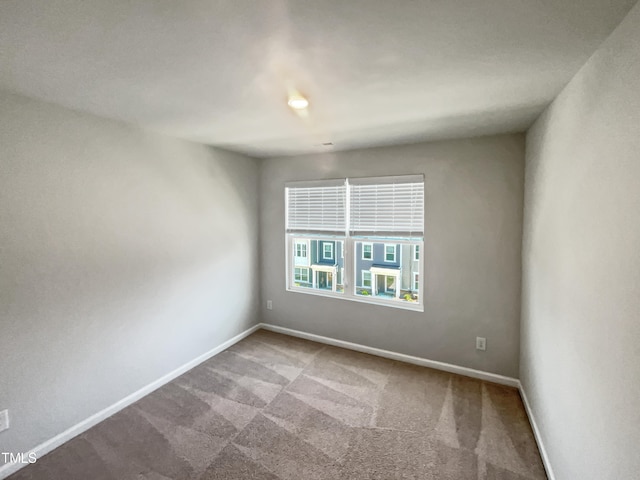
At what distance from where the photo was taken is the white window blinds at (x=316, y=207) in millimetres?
3545

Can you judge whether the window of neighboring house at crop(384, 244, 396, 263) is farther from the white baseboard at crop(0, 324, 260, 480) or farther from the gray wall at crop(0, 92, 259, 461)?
the white baseboard at crop(0, 324, 260, 480)

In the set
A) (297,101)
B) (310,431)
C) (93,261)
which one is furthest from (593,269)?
(93,261)

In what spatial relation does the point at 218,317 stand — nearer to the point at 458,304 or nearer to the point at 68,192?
the point at 68,192

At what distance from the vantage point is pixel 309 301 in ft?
12.4

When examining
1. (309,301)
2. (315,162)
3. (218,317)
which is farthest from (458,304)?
(218,317)

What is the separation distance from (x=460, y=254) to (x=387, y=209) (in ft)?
2.86

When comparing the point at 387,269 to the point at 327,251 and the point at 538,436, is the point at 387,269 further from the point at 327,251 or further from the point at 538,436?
the point at 538,436

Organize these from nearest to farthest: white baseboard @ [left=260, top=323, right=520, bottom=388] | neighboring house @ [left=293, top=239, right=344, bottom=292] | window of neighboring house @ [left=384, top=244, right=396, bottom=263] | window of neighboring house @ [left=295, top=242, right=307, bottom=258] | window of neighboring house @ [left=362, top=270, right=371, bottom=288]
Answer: white baseboard @ [left=260, top=323, right=520, bottom=388] → window of neighboring house @ [left=384, top=244, right=396, bottom=263] → window of neighboring house @ [left=362, top=270, right=371, bottom=288] → neighboring house @ [left=293, top=239, right=344, bottom=292] → window of neighboring house @ [left=295, top=242, right=307, bottom=258]

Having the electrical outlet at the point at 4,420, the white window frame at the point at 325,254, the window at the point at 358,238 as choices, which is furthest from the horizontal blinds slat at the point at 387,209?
the electrical outlet at the point at 4,420

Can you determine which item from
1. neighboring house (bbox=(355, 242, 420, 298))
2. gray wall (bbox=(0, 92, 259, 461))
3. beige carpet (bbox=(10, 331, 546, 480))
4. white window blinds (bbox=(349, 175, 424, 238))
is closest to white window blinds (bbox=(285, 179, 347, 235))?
white window blinds (bbox=(349, 175, 424, 238))

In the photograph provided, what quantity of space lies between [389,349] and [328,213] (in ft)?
5.65

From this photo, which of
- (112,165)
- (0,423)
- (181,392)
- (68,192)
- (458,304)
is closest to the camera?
(0,423)

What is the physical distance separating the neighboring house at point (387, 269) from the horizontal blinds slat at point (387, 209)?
7.1 inches

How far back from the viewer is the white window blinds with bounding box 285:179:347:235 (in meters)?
3.54
